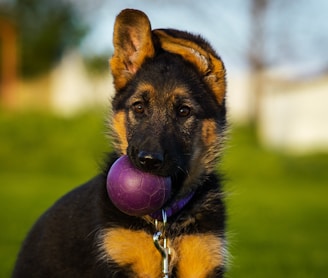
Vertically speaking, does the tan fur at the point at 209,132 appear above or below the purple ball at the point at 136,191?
above

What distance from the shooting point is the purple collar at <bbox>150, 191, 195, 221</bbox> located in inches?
198

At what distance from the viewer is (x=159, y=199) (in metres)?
4.73

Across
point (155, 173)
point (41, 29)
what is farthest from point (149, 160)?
point (41, 29)

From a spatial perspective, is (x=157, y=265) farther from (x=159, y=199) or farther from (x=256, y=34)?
(x=256, y=34)

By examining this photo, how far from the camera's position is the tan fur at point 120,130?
543 cm

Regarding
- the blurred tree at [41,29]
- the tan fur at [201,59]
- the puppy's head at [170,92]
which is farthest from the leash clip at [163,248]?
the blurred tree at [41,29]

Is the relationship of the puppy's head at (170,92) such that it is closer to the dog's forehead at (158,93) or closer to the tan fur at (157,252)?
the dog's forehead at (158,93)

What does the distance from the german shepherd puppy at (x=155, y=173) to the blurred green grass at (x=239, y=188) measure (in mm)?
414

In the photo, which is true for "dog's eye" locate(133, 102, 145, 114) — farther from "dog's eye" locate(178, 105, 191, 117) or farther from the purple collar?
the purple collar

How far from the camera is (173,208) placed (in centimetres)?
518

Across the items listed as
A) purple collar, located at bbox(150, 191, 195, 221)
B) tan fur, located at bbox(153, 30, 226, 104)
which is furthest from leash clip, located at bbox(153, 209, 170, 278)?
tan fur, located at bbox(153, 30, 226, 104)

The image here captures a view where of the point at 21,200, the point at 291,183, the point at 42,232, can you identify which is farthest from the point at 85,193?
the point at 291,183

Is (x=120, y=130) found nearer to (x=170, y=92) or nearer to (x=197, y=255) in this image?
(x=170, y=92)

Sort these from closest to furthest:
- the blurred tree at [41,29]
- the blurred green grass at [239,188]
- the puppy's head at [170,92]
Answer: the puppy's head at [170,92] → the blurred green grass at [239,188] → the blurred tree at [41,29]
